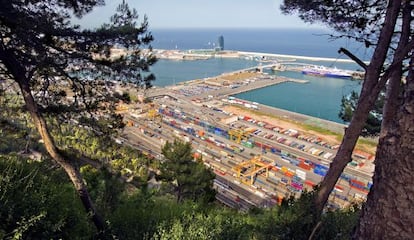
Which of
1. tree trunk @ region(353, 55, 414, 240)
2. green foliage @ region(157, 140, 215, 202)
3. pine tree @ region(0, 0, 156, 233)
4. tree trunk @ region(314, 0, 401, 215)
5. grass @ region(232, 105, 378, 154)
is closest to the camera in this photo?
tree trunk @ region(353, 55, 414, 240)

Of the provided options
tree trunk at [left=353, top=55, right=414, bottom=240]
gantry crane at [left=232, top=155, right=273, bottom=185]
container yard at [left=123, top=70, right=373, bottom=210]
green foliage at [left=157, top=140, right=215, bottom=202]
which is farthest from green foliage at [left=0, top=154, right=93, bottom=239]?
gantry crane at [left=232, top=155, right=273, bottom=185]

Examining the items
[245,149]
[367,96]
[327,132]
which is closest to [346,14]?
[367,96]

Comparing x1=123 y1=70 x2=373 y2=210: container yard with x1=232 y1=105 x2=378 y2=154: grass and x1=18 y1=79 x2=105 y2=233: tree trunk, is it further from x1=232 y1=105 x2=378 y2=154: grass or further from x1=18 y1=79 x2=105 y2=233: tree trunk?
x1=18 y1=79 x2=105 y2=233: tree trunk

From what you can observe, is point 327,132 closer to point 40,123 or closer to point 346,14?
point 346,14

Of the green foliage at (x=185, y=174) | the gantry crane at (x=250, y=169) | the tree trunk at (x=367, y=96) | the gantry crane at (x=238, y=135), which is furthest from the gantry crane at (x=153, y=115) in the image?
the tree trunk at (x=367, y=96)

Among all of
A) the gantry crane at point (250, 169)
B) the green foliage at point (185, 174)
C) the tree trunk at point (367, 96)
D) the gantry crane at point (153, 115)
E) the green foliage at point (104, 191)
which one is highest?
the tree trunk at point (367, 96)

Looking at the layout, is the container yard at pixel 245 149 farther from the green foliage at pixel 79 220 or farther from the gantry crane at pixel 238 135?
the green foliage at pixel 79 220

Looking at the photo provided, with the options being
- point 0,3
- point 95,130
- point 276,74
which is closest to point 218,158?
point 95,130
